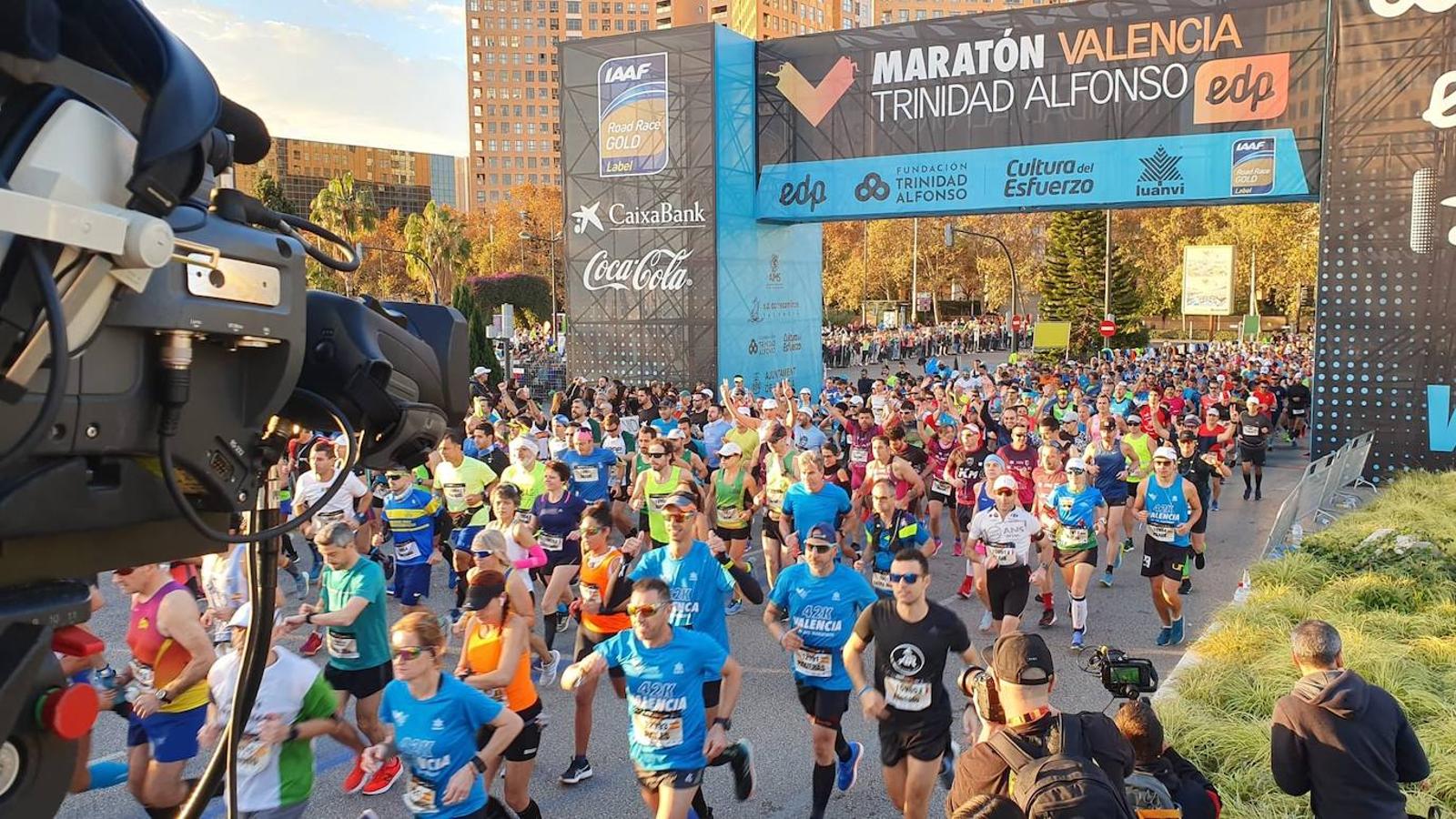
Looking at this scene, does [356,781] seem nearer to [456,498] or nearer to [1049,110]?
[456,498]

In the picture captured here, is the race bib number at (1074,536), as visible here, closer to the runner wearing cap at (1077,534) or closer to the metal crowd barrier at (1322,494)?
the runner wearing cap at (1077,534)

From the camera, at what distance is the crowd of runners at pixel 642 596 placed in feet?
16.0

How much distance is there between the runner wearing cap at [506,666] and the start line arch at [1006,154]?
16261 millimetres

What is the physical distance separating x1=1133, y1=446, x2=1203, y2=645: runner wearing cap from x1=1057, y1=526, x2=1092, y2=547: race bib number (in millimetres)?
538

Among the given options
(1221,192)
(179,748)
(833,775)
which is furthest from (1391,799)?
(1221,192)

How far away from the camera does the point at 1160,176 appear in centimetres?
1966

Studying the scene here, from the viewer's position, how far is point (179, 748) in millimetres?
5293

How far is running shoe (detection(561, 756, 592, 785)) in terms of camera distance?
6449 millimetres

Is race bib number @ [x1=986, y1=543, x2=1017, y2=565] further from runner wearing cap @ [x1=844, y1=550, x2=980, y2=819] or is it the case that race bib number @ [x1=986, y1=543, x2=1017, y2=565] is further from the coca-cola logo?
the coca-cola logo

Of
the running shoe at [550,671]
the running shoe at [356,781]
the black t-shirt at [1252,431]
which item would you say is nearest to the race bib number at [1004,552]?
the running shoe at [550,671]

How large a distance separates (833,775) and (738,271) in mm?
18856

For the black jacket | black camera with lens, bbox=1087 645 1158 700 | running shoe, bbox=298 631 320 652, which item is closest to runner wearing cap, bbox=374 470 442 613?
running shoe, bbox=298 631 320 652

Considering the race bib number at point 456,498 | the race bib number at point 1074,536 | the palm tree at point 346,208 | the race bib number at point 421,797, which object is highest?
the palm tree at point 346,208

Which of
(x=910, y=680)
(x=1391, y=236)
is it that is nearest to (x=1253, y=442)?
(x=1391, y=236)
